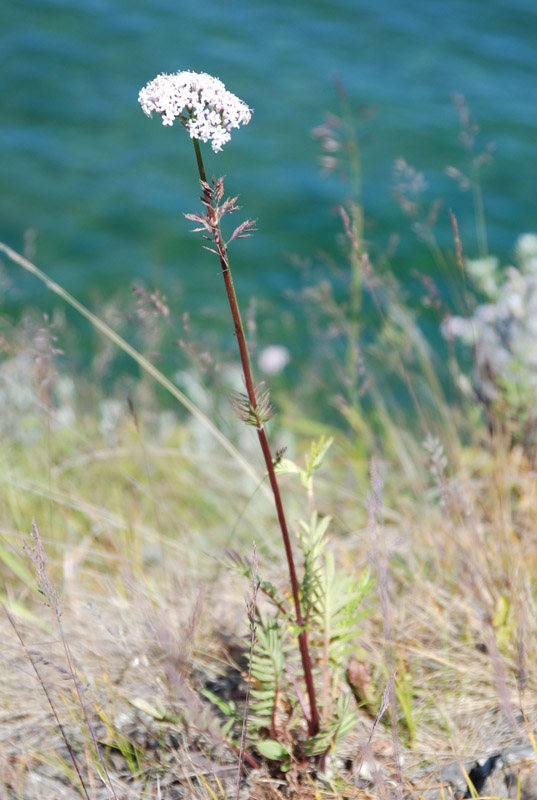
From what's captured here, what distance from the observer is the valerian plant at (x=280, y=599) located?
1.25 m

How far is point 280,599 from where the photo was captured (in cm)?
166

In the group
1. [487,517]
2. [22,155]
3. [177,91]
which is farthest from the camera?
[22,155]

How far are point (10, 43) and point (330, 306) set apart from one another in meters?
7.83

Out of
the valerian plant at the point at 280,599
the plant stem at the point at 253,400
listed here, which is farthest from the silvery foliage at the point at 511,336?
the plant stem at the point at 253,400

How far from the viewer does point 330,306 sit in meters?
3.12

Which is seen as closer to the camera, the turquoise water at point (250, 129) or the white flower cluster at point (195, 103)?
the white flower cluster at point (195, 103)

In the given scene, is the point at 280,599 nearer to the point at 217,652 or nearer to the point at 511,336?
the point at 217,652

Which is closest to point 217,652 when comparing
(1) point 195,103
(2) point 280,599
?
(2) point 280,599

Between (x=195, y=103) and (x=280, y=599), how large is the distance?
40.6 inches

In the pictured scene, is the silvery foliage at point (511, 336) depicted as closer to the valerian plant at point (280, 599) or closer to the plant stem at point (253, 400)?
the valerian plant at point (280, 599)

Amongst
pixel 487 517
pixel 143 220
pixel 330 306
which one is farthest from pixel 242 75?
pixel 487 517

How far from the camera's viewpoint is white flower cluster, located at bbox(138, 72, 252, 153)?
1233 mm

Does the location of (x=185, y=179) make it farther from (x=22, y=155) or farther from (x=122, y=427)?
(x=122, y=427)

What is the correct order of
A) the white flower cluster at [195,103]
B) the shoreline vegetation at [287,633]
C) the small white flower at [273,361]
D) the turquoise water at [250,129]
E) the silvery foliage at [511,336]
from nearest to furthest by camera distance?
the white flower cluster at [195,103]
the shoreline vegetation at [287,633]
the silvery foliage at [511,336]
the small white flower at [273,361]
the turquoise water at [250,129]
